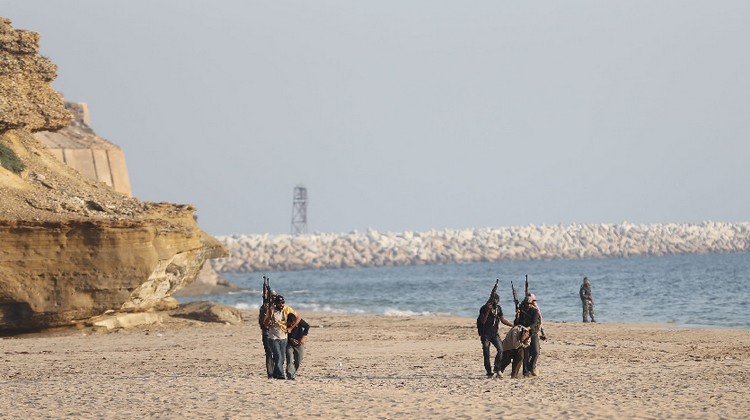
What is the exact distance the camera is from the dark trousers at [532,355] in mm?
17203

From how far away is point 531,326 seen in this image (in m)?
17.2

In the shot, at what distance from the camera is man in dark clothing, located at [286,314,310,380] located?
17047 millimetres

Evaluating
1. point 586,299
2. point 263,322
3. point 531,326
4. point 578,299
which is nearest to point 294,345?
point 263,322

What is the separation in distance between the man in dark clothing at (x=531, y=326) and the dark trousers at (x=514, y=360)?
105 mm

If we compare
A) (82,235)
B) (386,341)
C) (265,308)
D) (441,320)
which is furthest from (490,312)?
(441,320)

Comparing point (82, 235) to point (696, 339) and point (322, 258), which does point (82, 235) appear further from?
point (322, 258)

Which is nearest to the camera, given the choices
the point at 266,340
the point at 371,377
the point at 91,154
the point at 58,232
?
the point at 266,340

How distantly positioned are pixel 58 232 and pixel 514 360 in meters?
12.2

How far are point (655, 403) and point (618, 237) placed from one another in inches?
5248

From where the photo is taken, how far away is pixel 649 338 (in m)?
25.7

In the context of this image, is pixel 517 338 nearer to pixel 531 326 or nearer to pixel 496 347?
pixel 531 326

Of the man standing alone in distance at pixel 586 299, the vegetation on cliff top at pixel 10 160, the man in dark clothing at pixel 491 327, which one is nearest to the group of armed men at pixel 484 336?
the man in dark clothing at pixel 491 327

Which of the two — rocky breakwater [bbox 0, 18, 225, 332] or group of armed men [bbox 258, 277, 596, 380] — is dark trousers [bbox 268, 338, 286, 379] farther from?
rocky breakwater [bbox 0, 18, 225, 332]

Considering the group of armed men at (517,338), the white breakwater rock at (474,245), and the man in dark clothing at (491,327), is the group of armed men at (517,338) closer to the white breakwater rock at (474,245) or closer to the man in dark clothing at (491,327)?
the man in dark clothing at (491,327)
